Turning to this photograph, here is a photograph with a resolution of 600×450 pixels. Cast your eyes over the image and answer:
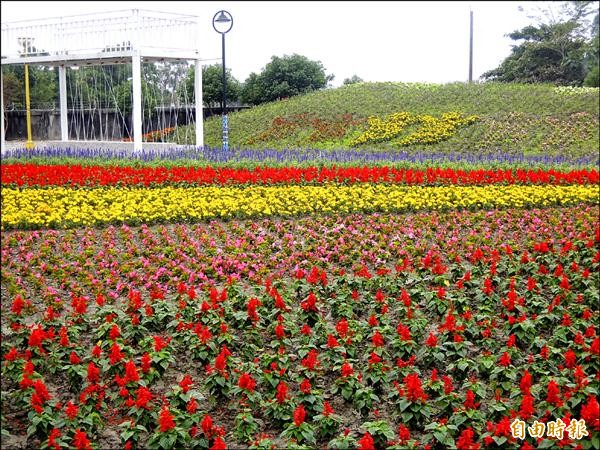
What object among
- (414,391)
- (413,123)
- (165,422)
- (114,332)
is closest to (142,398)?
(165,422)

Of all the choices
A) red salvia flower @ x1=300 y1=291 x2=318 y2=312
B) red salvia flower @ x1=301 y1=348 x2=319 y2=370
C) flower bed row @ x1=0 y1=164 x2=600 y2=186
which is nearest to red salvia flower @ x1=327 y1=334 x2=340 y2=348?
red salvia flower @ x1=301 y1=348 x2=319 y2=370

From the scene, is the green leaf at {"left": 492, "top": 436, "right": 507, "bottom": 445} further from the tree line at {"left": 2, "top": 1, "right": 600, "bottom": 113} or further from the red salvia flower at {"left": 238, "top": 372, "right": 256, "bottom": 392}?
the tree line at {"left": 2, "top": 1, "right": 600, "bottom": 113}

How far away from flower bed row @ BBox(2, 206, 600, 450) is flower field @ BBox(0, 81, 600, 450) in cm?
2

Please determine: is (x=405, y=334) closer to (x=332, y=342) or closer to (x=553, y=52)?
(x=332, y=342)

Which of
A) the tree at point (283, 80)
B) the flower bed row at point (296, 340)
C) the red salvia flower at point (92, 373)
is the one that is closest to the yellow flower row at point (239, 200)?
the flower bed row at point (296, 340)

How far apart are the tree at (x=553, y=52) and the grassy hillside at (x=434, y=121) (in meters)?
0.57

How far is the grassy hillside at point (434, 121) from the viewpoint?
21375mm

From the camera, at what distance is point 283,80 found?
97.2 feet

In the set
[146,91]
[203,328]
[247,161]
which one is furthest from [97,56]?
[203,328]

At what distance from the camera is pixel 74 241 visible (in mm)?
7734

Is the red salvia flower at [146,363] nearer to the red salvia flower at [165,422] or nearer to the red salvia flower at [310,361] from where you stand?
the red salvia flower at [165,422]

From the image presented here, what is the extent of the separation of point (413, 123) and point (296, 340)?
19.3 metres

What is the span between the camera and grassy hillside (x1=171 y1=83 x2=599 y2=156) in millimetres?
21375

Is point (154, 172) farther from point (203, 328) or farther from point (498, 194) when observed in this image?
point (203, 328)
